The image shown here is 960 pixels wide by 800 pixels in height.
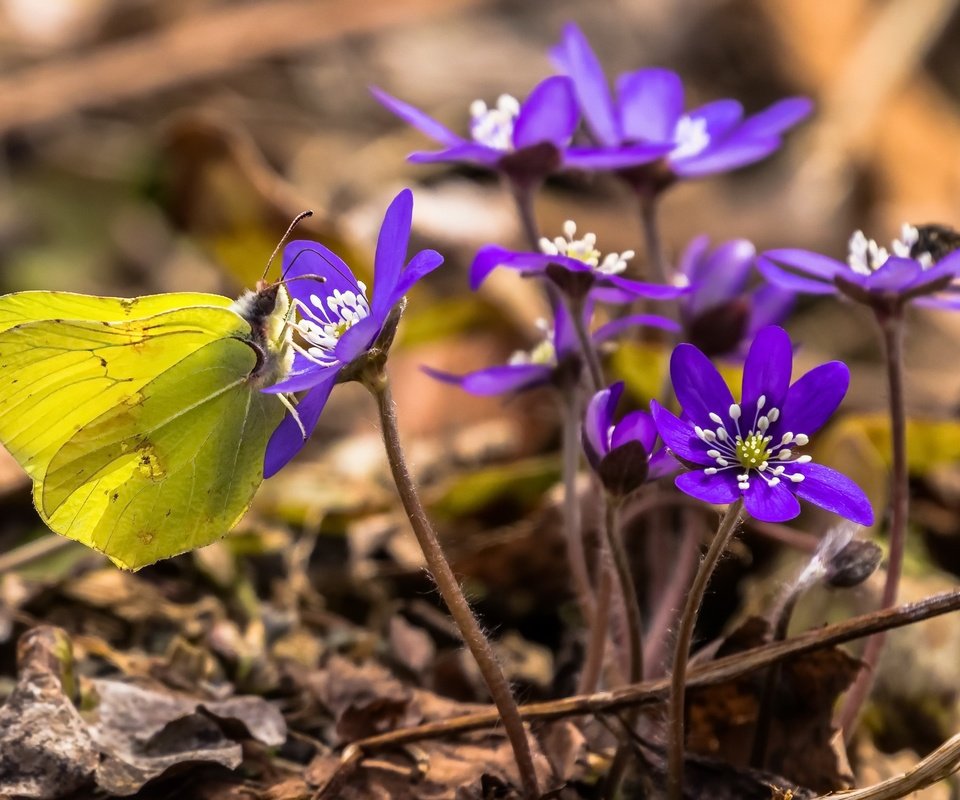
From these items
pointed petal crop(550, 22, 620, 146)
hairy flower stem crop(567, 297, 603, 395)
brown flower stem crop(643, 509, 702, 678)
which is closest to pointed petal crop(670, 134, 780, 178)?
pointed petal crop(550, 22, 620, 146)

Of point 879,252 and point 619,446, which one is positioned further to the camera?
point 879,252

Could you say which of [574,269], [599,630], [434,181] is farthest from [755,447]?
[434,181]

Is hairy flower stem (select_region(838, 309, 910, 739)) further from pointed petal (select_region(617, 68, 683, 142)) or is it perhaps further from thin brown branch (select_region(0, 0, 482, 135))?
thin brown branch (select_region(0, 0, 482, 135))

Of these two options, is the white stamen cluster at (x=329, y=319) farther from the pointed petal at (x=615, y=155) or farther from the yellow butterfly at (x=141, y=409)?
the pointed petal at (x=615, y=155)

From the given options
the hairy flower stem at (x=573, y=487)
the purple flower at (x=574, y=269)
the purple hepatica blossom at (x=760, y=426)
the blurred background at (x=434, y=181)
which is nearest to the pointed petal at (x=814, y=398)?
the purple hepatica blossom at (x=760, y=426)

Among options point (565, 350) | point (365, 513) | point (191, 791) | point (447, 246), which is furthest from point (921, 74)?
point (191, 791)

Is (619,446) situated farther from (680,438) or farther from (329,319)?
(329,319)
